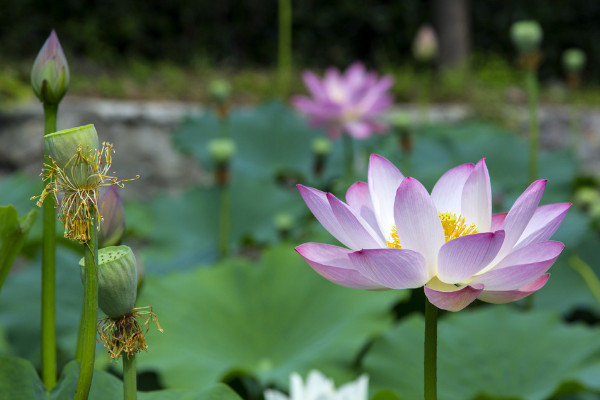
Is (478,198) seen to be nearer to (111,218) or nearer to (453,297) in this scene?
(453,297)

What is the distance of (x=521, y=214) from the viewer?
0.43 m

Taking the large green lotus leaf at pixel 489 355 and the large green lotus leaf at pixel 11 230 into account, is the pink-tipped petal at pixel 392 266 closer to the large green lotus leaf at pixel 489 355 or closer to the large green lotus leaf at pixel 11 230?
the large green lotus leaf at pixel 11 230

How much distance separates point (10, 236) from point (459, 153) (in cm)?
191

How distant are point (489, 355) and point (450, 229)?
1.99 ft

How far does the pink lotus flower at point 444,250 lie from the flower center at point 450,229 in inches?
0.5

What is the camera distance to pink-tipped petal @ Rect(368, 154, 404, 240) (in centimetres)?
52

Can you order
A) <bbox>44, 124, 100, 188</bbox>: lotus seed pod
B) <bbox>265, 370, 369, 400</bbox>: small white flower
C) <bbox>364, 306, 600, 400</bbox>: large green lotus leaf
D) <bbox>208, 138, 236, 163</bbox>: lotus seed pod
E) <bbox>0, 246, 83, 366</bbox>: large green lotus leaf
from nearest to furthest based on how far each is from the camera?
<bbox>44, 124, 100, 188</bbox>: lotus seed pod < <bbox>265, 370, 369, 400</bbox>: small white flower < <bbox>364, 306, 600, 400</bbox>: large green lotus leaf < <bbox>0, 246, 83, 366</bbox>: large green lotus leaf < <bbox>208, 138, 236, 163</bbox>: lotus seed pod

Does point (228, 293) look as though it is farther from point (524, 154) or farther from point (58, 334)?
point (524, 154)

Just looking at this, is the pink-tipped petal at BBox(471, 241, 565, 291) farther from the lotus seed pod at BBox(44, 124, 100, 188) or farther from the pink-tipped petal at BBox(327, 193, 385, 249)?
the lotus seed pod at BBox(44, 124, 100, 188)

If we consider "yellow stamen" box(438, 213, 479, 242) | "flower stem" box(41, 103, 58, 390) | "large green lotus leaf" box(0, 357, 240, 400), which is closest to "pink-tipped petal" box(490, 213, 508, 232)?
"yellow stamen" box(438, 213, 479, 242)

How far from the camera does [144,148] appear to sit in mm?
3070

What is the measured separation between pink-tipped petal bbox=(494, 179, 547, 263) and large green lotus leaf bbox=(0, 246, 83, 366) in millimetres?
942

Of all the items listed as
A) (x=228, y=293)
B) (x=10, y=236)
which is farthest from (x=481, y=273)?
(x=228, y=293)

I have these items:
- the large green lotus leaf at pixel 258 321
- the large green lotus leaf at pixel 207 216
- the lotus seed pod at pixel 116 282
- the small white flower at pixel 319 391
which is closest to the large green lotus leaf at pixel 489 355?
the large green lotus leaf at pixel 258 321
